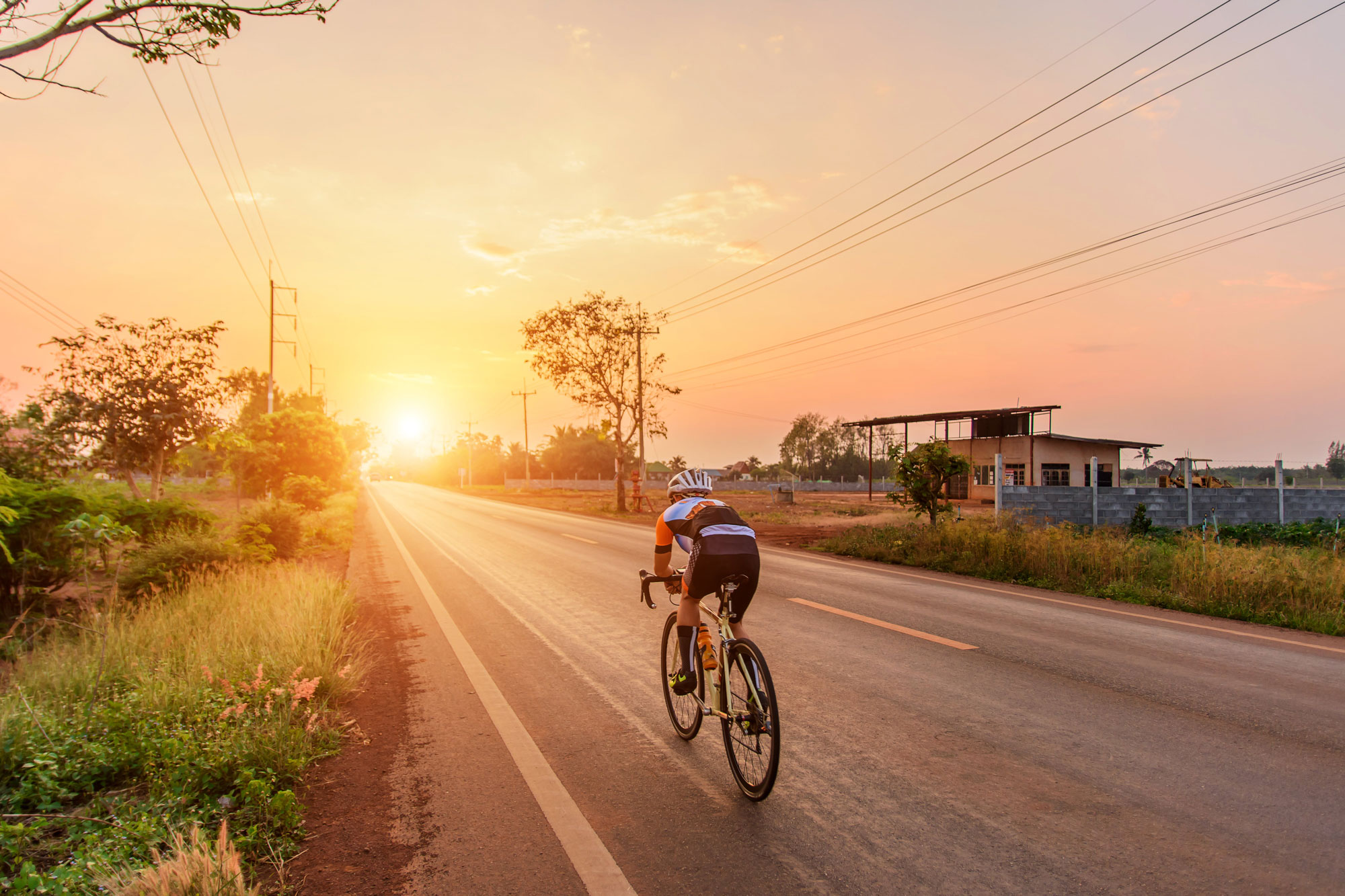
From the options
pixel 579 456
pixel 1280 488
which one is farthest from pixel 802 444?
pixel 1280 488

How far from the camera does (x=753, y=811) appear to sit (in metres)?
3.71

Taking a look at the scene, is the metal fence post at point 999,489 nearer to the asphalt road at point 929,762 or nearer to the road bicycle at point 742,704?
the asphalt road at point 929,762

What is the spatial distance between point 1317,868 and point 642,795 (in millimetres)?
→ 3130

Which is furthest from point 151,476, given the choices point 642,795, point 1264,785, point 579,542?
point 1264,785

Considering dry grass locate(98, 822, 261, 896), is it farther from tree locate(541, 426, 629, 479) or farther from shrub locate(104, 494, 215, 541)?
tree locate(541, 426, 629, 479)

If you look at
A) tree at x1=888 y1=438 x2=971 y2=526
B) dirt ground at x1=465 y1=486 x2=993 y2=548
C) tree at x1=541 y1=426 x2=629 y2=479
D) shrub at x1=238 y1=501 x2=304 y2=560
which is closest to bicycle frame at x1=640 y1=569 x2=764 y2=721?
shrub at x1=238 y1=501 x2=304 y2=560

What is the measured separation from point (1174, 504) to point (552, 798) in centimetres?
2063

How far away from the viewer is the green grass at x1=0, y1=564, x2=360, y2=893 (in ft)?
10.8

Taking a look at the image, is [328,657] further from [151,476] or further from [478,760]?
[151,476]

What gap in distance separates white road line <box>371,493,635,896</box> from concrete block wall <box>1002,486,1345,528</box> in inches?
591

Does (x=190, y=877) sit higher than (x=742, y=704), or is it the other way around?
(x=742, y=704)

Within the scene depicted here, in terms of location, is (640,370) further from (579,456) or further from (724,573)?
(579,456)

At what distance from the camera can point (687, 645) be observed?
180 inches

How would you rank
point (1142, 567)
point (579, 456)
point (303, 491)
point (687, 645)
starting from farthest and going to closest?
point (579, 456) → point (303, 491) → point (1142, 567) → point (687, 645)
